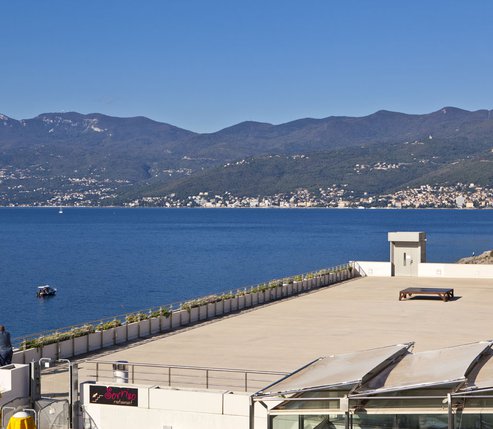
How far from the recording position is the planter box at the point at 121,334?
2722 cm

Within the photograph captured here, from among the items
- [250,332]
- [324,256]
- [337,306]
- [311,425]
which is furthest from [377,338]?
[324,256]

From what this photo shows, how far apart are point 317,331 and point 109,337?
7.02 m

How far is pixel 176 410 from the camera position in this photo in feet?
55.8

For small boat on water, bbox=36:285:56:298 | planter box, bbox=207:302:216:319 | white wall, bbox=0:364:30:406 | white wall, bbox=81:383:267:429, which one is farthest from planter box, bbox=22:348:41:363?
small boat on water, bbox=36:285:56:298

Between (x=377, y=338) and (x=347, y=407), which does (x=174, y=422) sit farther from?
(x=377, y=338)

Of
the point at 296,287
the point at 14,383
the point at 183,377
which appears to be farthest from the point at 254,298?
the point at 14,383

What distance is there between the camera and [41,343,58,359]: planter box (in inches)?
939

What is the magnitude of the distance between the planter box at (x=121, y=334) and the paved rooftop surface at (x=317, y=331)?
2.35ft

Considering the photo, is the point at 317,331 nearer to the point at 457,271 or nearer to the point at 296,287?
the point at 296,287

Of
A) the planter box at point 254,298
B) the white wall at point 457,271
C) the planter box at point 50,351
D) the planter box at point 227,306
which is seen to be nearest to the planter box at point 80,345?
the planter box at point 50,351

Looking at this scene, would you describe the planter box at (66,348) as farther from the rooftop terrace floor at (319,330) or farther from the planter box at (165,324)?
the planter box at (165,324)

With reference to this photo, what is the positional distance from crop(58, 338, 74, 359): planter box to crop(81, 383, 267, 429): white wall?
7007 mm

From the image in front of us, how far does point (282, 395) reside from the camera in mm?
13352

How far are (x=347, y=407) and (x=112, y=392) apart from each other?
6194 mm
